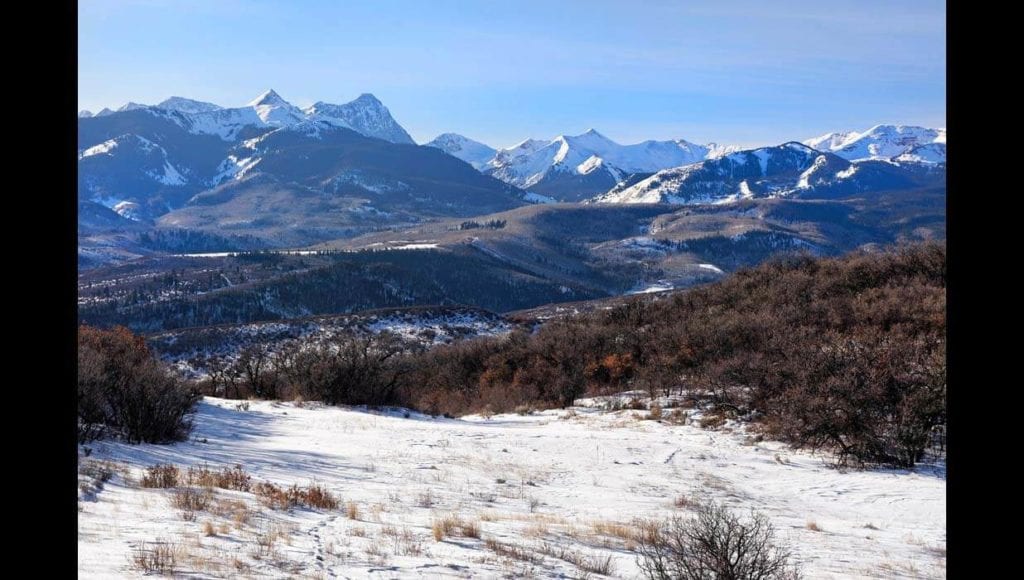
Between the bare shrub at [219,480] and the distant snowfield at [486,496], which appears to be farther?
the bare shrub at [219,480]

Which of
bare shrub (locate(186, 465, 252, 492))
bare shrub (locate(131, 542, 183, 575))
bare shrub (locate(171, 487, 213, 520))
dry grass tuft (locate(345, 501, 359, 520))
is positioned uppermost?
bare shrub (locate(131, 542, 183, 575))

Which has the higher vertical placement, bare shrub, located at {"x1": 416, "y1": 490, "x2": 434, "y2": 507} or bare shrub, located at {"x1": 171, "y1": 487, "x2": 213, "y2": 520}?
bare shrub, located at {"x1": 171, "y1": 487, "x2": 213, "y2": 520}

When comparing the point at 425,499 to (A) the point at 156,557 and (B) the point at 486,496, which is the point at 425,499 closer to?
(B) the point at 486,496

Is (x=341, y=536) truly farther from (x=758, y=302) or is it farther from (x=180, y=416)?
(x=758, y=302)

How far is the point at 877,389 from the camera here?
16625 mm

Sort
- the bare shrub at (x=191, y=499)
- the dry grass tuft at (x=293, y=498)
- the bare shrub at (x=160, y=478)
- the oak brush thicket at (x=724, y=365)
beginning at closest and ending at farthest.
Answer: the bare shrub at (x=191, y=499), the dry grass tuft at (x=293, y=498), the bare shrub at (x=160, y=478), the oak brush thicket at (x=724, y=365)

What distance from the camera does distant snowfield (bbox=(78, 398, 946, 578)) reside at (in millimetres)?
7562

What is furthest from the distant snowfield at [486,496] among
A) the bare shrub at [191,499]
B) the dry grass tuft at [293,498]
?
the dry grass tuft at [293,498]

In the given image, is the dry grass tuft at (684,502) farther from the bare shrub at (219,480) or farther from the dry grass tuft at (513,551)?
the bare shrub at (219,480)

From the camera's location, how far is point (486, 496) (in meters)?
12.3

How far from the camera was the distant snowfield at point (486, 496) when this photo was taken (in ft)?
24.8

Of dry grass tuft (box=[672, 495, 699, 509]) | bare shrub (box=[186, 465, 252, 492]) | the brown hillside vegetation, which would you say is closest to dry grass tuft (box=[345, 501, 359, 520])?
bare shrub (box=[186, 465, 252, 492])

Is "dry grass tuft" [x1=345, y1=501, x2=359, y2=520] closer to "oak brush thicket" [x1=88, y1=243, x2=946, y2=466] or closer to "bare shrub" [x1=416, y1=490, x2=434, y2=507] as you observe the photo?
"bare shrub" [x1=416, y1=490, x2=434, y2=507]
